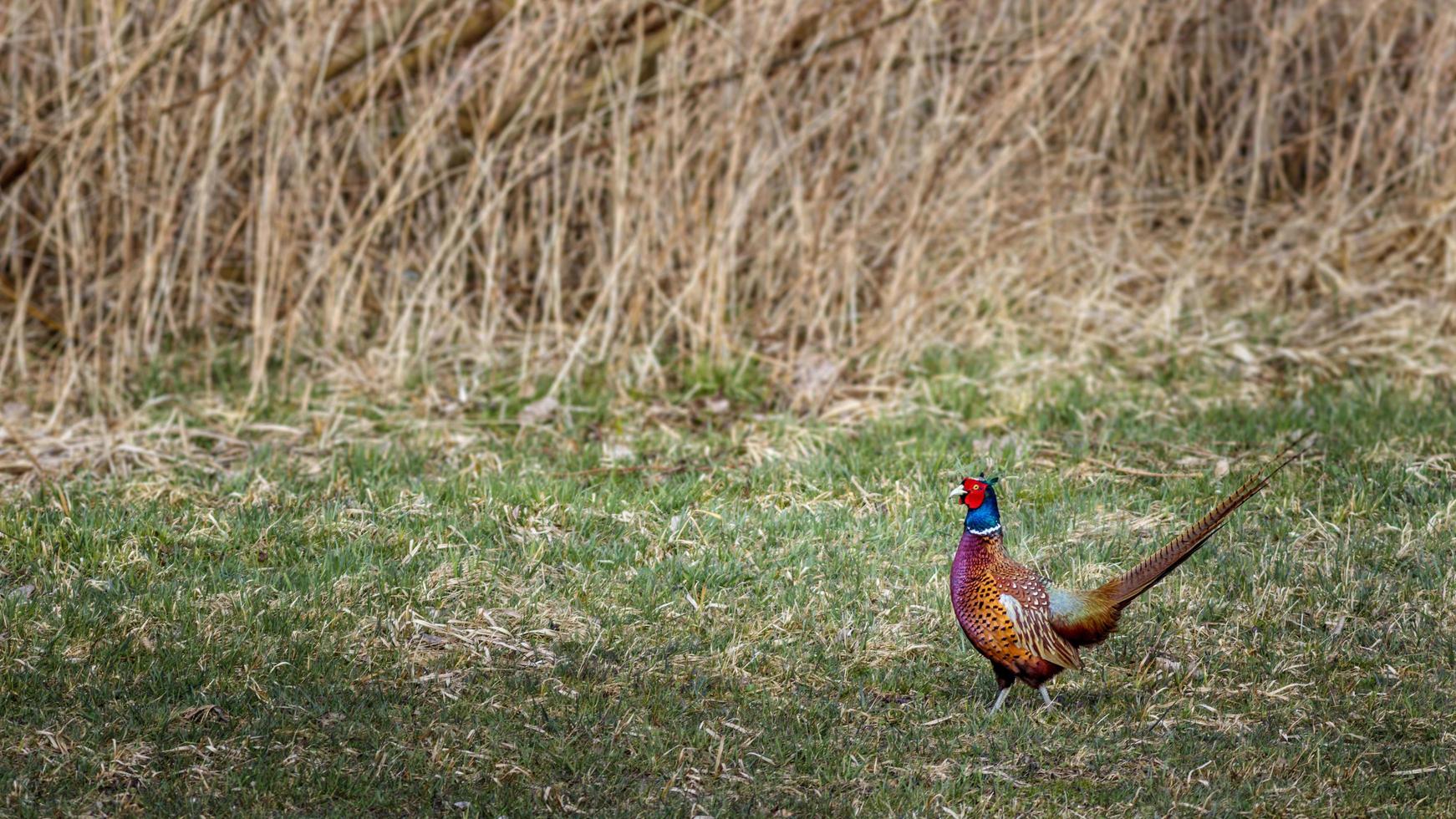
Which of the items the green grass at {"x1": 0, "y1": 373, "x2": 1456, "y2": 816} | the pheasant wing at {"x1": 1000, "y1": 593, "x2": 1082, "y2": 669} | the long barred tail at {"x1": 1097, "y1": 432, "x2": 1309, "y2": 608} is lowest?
the green grass at {"x1": 0, "y1": 373, "x2": 1456, "y2": 816}

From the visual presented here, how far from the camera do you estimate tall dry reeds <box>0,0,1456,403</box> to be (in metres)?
6.40

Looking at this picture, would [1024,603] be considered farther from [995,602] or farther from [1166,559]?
[1166,559]

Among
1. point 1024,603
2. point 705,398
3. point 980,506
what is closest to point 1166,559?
point 1024,603

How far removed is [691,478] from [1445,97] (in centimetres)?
500

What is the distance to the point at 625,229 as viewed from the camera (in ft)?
21.6

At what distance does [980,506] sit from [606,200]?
13.9ft

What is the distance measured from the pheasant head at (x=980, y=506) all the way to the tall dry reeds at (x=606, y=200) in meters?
2.92

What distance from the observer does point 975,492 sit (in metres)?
3.60

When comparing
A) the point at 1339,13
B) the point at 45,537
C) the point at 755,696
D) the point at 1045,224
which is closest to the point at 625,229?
the point at 1045,224

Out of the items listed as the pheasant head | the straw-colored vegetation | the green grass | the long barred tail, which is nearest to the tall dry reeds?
the straw-colored vegetation

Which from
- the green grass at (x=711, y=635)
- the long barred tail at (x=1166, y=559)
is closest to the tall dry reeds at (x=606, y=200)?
the green grass at (x=711, y=635)

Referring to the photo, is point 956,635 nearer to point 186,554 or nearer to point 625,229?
point 186,554

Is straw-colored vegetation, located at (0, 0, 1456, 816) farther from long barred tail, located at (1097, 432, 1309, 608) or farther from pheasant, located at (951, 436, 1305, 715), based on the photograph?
long barred tail, located at (1097, 432, 1309, 608)

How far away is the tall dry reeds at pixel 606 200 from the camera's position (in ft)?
21.0
